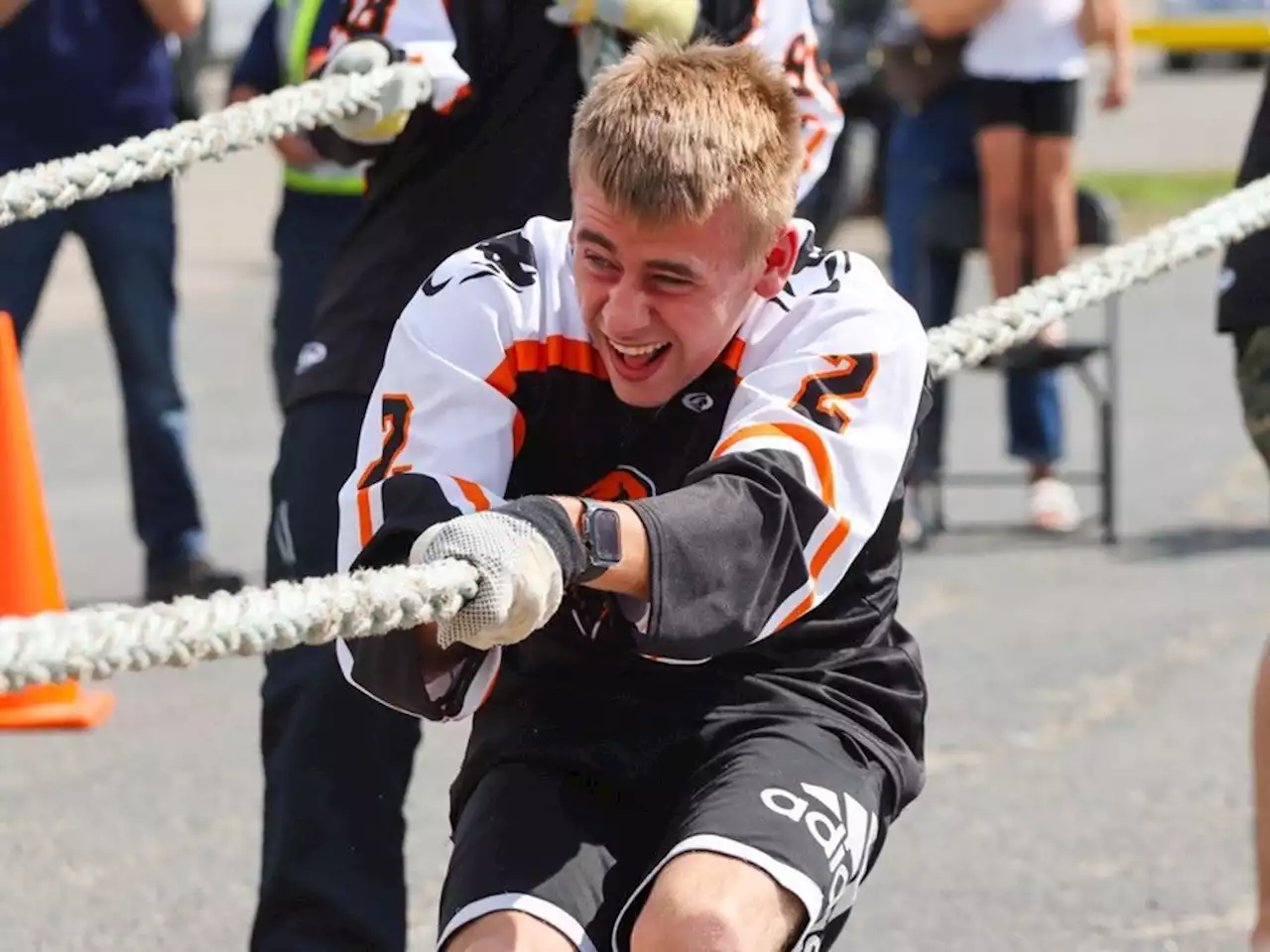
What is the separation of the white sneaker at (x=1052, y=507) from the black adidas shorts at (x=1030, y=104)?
101cm

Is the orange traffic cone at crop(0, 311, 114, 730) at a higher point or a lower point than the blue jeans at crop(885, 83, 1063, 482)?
higher

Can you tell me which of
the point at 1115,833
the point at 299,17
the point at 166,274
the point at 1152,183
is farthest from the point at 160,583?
the point at 1152,183

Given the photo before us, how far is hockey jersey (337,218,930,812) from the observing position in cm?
284

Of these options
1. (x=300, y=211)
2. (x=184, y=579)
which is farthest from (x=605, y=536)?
(x=184, y=579)

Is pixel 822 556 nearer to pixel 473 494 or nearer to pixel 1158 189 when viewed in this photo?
pixel 473 494

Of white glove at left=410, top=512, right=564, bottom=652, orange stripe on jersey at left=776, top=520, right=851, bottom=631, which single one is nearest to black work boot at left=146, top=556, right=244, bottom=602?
orange stripe on jersey at left=776, top=520, right=851, bottom=631

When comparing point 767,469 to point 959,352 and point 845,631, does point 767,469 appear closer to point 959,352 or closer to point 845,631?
point 845,631

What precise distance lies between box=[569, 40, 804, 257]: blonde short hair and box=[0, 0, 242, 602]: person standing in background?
3.87 meters

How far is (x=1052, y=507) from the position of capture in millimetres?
7672

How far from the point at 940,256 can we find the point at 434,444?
514cm

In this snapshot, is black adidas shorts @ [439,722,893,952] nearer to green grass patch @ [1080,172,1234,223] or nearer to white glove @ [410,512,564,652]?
white glove @ [410,512,564,652]

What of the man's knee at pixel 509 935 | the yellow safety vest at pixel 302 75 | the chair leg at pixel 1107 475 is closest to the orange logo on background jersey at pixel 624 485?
the man's knee at pixel 509 935

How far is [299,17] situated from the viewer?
252 inches

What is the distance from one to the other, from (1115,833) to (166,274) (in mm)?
2975
